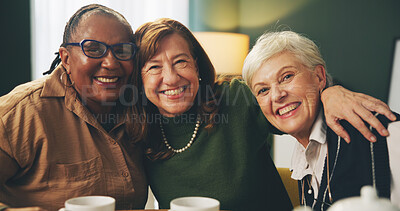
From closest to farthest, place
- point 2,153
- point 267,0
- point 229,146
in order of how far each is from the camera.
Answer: point 2,153
point 229,146
point 267,0

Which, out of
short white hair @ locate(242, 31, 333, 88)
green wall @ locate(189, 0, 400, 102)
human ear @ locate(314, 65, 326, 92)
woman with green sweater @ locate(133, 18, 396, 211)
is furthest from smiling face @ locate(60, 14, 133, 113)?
green wall @ locate(189, 0, 400, 102)

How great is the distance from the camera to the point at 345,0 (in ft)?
11.3

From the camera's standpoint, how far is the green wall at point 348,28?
130 inches

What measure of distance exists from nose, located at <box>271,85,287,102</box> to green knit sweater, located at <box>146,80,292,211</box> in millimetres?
300

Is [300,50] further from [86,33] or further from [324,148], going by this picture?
[86,33]

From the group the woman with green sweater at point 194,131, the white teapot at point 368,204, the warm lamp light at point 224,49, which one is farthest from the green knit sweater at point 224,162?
the warm lamp light at point 224,49

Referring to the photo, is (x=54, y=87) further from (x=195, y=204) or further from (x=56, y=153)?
(x=195, y=204)

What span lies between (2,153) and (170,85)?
0.68m

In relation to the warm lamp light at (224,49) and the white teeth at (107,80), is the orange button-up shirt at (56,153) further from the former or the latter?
the warm lamp light at (224,49)

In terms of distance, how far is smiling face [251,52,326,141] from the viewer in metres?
1.37

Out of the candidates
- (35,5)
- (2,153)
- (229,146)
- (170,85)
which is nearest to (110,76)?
(170,85)

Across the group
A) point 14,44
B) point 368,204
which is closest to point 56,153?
point 368,204

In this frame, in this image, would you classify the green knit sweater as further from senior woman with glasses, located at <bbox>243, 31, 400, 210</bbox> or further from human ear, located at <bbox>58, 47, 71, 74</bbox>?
human ear, located at <bbox>58, 47, 71, 74</bbox>

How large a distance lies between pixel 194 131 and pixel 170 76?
0.96 ft
